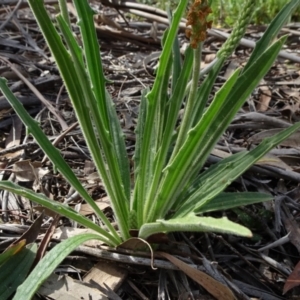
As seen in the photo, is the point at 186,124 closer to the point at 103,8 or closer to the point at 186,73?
the point at 186,73

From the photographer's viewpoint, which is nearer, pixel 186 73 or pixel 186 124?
pixel 186 124

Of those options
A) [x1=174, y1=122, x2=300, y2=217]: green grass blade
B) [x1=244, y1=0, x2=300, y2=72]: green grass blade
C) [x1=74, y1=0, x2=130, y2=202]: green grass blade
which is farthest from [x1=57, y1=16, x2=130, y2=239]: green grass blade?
[x1=244, y1=0, x2=300, y2=72]: green grass blade

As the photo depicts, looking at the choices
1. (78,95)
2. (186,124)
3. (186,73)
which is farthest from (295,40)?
(78,95)

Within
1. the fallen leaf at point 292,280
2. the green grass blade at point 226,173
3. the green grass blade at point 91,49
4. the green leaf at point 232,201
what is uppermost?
the green grass blade at point 91,49

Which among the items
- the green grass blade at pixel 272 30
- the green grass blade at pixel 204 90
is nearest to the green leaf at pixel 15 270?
the green grass blade at pixel 204 90

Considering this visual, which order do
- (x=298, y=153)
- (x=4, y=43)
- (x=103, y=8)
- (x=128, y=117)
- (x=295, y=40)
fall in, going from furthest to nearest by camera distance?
(x=103, y=8) → (x=295, y=40) → (x=4, y=43) → (x=128, y=117) → (x=298, y=153)

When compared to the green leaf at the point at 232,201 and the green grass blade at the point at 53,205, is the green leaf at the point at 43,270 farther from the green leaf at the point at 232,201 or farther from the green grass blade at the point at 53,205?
the green leaf at the point at 232,201

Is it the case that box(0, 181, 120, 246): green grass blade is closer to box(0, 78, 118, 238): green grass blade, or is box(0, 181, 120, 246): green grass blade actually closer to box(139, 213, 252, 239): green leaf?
box(0, 78, 118, 238): green grass blade
